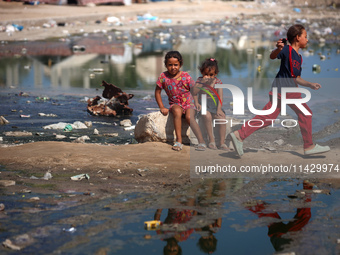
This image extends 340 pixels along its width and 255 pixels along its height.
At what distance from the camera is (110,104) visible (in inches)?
296

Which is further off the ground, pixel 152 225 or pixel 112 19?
pixel 112 19

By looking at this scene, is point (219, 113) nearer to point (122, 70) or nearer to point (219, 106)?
point (219, 106)

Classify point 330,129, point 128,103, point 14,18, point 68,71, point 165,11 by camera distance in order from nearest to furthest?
point 330,129
point 128,103
point 68,71
point 14,18
point 165,11

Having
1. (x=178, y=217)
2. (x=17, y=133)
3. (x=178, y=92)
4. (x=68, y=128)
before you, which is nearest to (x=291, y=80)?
(x=178, y=92)

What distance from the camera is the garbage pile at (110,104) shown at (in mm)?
7438

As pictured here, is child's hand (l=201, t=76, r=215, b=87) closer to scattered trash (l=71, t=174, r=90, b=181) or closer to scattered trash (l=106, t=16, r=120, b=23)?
scattered trash (l=71, t=174, r=90, b=181)

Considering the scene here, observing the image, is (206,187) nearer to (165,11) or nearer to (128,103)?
(128,103)

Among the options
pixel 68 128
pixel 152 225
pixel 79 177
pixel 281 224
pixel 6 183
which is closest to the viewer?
pixel 152 225

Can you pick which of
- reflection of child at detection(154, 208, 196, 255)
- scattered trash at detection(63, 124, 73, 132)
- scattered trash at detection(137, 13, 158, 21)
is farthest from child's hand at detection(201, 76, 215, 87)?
scattered trash at detection(137, 13, 158, 21)

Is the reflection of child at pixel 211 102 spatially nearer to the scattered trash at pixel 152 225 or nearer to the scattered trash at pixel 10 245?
the scattered trash at pixel 152 225

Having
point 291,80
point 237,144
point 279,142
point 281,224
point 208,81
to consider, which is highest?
point 291,80

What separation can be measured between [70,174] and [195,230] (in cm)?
152

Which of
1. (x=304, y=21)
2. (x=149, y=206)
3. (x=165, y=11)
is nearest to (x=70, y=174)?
(x=149, y=206)

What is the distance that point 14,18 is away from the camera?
16.4 meters
